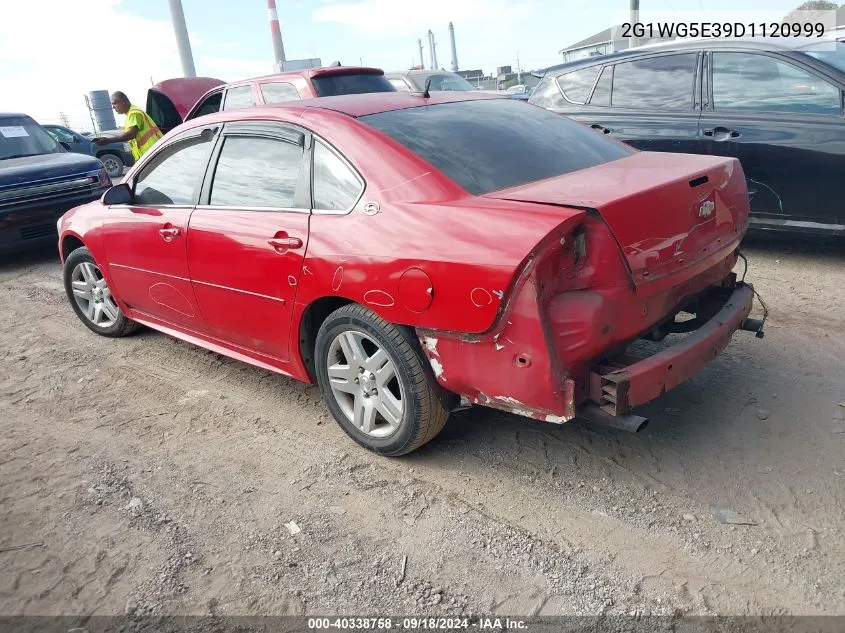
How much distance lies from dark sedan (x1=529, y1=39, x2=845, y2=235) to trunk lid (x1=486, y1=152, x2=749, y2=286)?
2.39 metres

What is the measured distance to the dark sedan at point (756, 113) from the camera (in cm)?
507

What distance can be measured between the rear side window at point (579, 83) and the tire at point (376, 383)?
4.40 metres

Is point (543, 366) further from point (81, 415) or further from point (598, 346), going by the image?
point (81, 415)

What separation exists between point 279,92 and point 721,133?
194 inches

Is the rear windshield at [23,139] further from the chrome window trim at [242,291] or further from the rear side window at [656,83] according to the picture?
the rear side window at [656,83]

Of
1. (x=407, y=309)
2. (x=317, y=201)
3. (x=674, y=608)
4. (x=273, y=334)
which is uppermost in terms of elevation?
(x=317, y=201)

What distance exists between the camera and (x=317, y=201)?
10.4ft

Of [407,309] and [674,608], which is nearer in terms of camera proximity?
[674,608]

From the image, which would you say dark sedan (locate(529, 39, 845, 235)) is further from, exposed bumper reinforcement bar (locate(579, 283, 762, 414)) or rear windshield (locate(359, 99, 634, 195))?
exposed bumper reinforcement bar (locate(579, 283, 762, 414))

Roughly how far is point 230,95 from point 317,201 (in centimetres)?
627

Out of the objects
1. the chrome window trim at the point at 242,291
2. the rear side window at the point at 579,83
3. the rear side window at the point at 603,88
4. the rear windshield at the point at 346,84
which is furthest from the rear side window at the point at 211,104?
the chrome window trim at the point at 242,291

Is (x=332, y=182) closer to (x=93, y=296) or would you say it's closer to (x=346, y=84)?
(x=93, y=296)

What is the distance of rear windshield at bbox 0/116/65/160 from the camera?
8.74 metres

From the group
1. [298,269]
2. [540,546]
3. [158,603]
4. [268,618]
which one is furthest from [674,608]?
[298,269]
